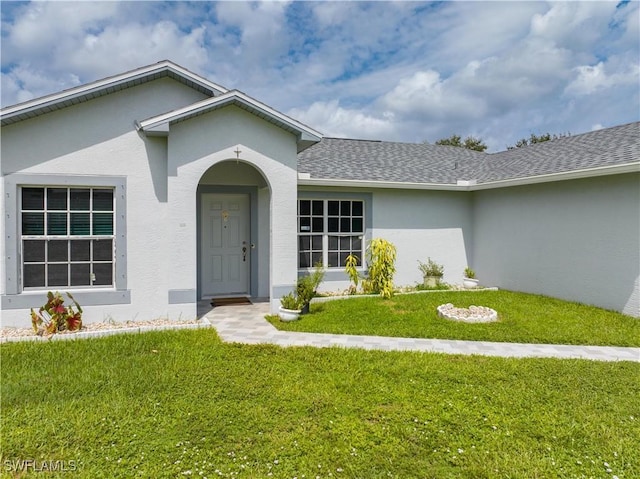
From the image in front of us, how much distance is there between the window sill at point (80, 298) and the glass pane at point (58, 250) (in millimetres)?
695

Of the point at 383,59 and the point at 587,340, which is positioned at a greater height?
the point at 383,59

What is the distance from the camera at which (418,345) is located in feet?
23.5

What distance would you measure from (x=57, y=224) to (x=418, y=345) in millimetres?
7508

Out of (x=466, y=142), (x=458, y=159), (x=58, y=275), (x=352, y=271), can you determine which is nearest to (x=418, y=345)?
(x=352, y=271)

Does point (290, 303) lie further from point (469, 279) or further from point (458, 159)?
point (458, 159)

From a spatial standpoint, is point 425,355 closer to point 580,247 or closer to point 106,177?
point 580,247

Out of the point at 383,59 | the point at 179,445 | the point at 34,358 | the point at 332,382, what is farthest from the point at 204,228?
the point at 383,59

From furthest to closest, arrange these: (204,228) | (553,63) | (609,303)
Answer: (553,63)
(204,228)
(609,303)

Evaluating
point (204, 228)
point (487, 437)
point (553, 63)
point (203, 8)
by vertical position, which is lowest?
point (487, 437)

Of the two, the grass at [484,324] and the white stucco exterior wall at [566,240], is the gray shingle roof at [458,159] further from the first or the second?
the grass at [484,324]

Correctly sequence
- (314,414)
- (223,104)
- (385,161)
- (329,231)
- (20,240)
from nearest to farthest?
(314,414) < (20,240) < (223,104) < (329,231) < (385,161)

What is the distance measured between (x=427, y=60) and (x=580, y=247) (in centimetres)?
768

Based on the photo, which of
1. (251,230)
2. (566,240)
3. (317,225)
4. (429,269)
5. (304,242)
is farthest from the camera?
(429,269)

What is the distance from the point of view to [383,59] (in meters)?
14.0
